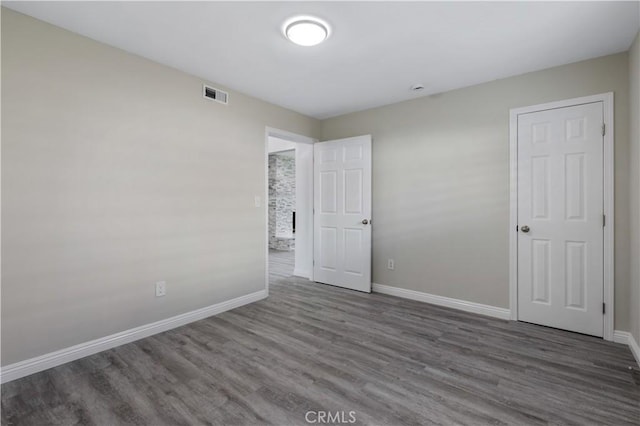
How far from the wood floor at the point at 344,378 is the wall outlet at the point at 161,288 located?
15.0 inches

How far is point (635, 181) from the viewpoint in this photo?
236 centimetres

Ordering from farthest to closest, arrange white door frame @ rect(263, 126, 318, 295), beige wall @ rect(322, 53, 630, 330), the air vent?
white door frame @ rect(263, 126, 318, 295), the air vent, beige wall @ rect(322, 53, 630, 330)

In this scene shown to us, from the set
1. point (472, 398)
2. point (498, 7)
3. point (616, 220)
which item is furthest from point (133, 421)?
point (616, 220)

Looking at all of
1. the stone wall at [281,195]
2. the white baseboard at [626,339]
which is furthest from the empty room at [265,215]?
the stone wall at [281,195]

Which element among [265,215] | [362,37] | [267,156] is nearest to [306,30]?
[362,37]

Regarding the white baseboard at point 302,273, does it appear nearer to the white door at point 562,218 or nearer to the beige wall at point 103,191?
the beige wall at point 103,191

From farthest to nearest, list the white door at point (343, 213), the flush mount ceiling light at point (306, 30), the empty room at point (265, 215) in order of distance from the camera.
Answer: the white door at point (343, 213) → the flush mount ceiling light at point (306, 30) → the empty room at point (265, 215)

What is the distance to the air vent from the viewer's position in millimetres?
3137

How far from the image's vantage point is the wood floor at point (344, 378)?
5.57ft

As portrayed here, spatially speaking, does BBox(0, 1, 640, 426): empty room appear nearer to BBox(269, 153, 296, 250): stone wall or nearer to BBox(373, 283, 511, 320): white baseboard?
BBox(373, 283, 511, 320): white baseboard

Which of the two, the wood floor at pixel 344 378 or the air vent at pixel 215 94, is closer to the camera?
the wood floor at pixel 344 378

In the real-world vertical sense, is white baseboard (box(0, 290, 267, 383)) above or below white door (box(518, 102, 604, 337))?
below

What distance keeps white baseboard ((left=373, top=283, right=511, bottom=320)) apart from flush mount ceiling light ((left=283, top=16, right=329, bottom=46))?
2.99 meters

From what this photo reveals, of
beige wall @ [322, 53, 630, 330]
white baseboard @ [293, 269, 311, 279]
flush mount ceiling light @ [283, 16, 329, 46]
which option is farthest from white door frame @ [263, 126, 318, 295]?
flush mount ceiling light @ [283, 16, 329, 46]
